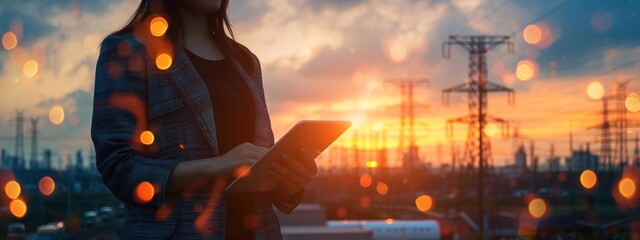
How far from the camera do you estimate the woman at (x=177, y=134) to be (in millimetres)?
1333

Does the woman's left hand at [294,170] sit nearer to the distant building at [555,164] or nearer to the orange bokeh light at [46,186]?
the orange bokeh light at [46,186]

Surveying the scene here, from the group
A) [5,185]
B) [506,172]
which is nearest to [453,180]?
[506,172]

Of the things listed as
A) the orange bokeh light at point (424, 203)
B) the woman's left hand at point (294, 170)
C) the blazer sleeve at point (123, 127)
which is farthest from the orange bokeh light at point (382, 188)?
the blazer sleeve at point (123, 127)

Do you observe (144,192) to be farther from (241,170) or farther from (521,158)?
(521,158)

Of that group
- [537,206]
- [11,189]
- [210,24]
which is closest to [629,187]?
[537,206]

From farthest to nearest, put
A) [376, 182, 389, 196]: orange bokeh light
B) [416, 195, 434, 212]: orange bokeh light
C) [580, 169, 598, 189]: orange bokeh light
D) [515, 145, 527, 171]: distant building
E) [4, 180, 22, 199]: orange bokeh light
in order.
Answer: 1. [515, 145, 527, 171]: distant building
2. [376, 182, 389, 196]: orange bokeh light
3. [416, 195, 434, 212]: orange bokeh light
4. [580, 169, 598, 189]: orange bokeh light
5. [4, 180, 22, 199]: orange bokeh light

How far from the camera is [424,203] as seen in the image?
2151 inches

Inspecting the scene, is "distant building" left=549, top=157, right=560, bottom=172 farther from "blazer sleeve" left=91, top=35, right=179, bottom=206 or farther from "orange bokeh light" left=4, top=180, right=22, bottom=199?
"blazer sleeve" left=91, top=35, right=179, bottom=206

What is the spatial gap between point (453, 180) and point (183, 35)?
61.3 m

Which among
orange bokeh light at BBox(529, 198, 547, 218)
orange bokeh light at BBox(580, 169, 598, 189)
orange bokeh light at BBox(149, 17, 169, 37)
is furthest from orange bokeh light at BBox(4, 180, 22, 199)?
orange bokeh light at BBox(149, 17, 169, 37)

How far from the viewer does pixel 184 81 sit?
1.43m

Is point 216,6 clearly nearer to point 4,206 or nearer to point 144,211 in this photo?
point 144,211

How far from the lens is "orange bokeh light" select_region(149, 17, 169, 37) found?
1526mm

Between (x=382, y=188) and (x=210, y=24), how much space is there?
59.9 meters
